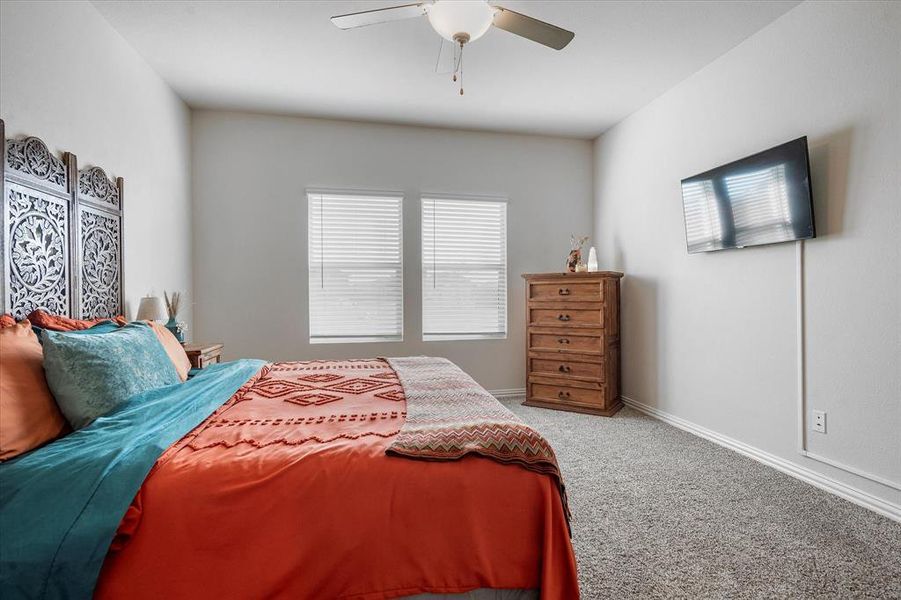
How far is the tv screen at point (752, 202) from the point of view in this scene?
2.49m

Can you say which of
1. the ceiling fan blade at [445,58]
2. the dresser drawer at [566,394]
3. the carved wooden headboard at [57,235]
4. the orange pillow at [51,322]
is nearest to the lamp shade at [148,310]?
the carved wooden headboard at [57,235]

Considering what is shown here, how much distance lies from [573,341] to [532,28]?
8.95 feet

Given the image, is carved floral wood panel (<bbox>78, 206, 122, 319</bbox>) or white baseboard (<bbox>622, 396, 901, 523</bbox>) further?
carved floral wood panel (<bbox>78, 206, 122, 319</bbox>)

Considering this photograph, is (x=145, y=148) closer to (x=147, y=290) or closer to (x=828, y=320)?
(x=147, y=290)

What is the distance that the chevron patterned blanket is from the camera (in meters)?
1.31

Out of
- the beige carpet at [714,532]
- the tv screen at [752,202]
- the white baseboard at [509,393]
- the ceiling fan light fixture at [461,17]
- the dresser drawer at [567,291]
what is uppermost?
the ceiling fan light fixture at [461,17]

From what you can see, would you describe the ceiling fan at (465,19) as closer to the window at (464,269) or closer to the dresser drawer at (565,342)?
the window at (464,269)

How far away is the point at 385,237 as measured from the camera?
4.29 metres

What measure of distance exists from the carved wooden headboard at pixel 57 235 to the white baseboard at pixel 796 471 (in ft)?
13.5

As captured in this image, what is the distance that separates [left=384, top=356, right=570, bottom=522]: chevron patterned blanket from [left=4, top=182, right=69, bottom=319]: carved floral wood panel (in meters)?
1.79

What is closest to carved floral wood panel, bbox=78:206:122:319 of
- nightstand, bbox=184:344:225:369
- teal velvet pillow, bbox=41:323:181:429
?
nightstand, bbox=184:344:225:369

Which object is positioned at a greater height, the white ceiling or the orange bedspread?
the white ceiling

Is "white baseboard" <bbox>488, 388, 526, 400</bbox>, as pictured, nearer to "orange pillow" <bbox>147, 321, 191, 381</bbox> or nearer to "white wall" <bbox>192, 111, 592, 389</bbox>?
"white wall" <bbox>192, 111, 592, 389</bbox>

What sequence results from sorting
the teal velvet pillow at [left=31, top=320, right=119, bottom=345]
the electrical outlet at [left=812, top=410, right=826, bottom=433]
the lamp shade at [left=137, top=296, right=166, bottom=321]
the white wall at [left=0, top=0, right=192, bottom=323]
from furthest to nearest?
the lamp shade at [left=137, top=296, right=166, bottom=321]
the electrical outlet at [left=812, top=410, right=826, bottom=433]
the white wall at [left=0, top=0, right=192, bottom=323]
the teal velvet pillow at [left=31, top=320, right=119, bottom=345]
